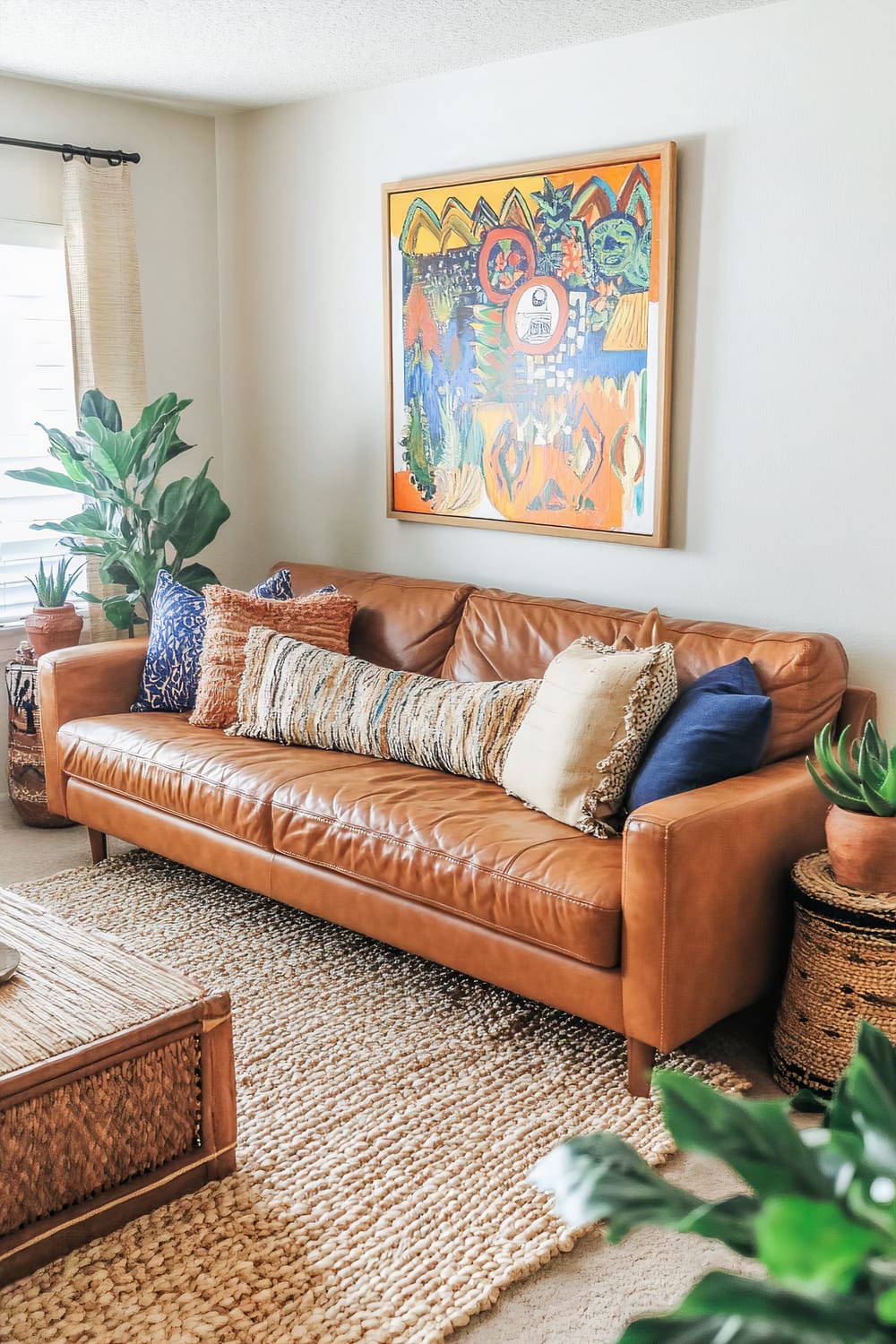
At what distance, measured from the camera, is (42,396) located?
432 centimetres


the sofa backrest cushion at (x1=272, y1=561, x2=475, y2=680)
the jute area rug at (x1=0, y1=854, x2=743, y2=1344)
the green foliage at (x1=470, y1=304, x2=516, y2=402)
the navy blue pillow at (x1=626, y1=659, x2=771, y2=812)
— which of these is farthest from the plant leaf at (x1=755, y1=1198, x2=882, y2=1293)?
the green foliage at (x1=470, y1=304, x2=516, y2=402)

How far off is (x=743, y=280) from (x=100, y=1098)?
251cm

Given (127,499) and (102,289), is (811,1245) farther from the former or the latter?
(102,289)

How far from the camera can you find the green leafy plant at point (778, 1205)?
510 millimetres

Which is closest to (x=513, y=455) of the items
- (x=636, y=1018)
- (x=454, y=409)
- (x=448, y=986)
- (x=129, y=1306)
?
(x=454, y=409)

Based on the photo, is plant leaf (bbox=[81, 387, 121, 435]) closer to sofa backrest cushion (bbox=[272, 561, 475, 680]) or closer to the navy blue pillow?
sofa backrest cushion (bbox=[272, 561, 475, 680])

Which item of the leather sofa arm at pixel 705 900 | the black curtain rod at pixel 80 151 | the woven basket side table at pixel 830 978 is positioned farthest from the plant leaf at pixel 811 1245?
the black curtain rod at pixel 80 151

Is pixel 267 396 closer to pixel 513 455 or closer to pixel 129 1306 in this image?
pixel 513 455

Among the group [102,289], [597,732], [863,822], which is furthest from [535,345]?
[863,822]

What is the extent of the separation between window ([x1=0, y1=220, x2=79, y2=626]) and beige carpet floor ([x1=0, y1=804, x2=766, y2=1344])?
5.86 ft

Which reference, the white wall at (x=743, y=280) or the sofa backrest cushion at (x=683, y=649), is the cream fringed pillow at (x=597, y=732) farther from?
the white wall at (x=743, y=280)

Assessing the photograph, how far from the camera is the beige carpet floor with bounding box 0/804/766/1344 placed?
1877 mm

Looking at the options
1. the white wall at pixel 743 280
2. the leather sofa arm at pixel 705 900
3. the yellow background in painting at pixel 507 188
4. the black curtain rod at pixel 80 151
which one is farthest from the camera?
the black curtain rod at pixel 80 151

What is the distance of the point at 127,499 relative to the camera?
4.10m
